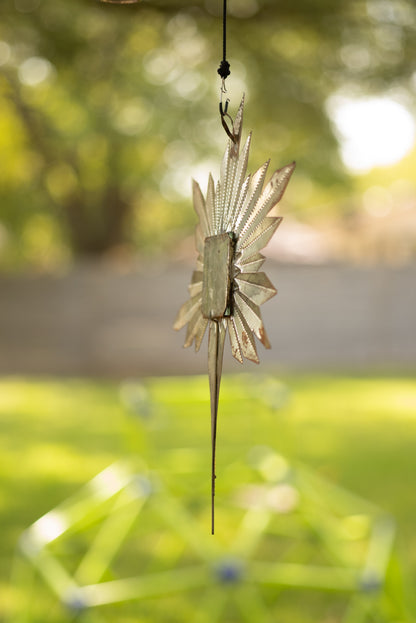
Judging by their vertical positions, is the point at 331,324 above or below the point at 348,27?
below

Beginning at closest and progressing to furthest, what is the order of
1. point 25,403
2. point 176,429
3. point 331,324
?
point 176,429 → point 25,403 → point 331,324

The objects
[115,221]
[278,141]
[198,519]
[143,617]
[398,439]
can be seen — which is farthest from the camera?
[115,221]

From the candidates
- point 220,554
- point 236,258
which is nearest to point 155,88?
point 220,554

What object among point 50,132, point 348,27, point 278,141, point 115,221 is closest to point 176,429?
point 348,27

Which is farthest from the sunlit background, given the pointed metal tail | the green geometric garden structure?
the pointed metal tail

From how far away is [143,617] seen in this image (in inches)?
75.5

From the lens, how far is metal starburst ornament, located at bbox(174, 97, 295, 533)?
1.41 feet

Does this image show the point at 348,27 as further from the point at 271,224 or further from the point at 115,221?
the point at 115,221

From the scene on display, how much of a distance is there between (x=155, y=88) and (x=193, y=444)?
3.72 m

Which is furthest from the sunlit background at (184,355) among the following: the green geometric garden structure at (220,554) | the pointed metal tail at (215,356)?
the pointed metal tail at (215,356)

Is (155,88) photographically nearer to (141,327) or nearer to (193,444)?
(141,327)

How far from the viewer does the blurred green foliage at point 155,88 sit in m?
2.79

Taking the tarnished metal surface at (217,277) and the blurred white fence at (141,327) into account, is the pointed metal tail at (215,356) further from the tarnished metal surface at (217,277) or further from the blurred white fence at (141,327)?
the blurred white fence at (141,327)

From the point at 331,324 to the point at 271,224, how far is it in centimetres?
736
